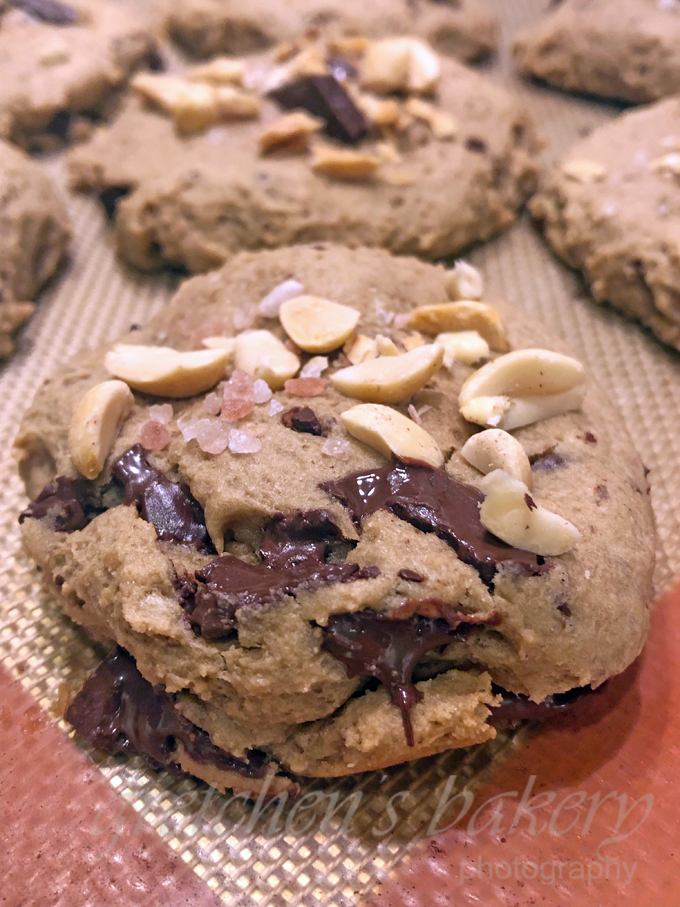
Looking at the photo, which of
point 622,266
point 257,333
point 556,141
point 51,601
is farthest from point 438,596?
point 556,141

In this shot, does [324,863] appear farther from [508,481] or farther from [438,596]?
[508,481]

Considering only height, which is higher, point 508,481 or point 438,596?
point 508,481

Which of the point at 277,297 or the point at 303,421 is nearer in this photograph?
the point at 303,421

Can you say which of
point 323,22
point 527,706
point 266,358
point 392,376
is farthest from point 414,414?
point 323,22

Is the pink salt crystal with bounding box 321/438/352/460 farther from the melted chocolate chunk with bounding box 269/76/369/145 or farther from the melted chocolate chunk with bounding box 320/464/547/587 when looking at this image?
the melted chocolate chunk with bounding box 269/76/369/145

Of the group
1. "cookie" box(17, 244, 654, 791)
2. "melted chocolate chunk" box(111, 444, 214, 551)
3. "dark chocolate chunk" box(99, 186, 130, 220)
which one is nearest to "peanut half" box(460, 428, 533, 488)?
"cookie" box(17, 244, 654, 791)

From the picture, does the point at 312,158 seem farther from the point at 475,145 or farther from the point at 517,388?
the point at 517,388

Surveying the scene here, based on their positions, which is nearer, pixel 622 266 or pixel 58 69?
pixel 622 266

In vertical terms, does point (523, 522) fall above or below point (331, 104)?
below
